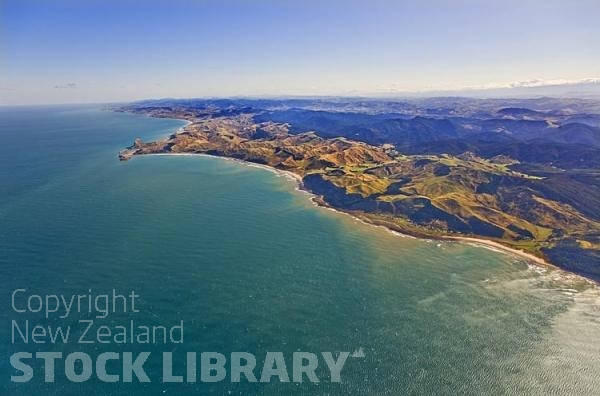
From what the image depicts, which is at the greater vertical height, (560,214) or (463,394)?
(560,214)

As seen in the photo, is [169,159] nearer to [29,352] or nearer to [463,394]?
[29,352]

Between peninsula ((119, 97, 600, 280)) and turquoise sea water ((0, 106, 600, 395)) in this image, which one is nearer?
turquoise sea water ((0, 106, 600, 395))

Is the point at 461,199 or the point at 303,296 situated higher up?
the point at 461,199

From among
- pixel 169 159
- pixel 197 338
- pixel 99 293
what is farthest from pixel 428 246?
pixel 169 159

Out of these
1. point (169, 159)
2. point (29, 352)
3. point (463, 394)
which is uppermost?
point (169, 159)

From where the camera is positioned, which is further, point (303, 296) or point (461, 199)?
point (461, 199)

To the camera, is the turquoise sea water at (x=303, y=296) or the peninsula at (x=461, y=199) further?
the peninsula at (x=461, y=199)

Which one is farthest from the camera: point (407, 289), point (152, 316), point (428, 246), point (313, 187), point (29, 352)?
point (313, 187)

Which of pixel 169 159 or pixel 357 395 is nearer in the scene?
pixel 357 395
